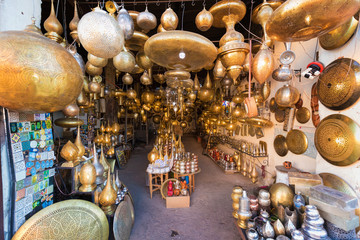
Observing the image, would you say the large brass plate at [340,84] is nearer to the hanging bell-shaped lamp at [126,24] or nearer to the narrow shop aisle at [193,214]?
the hanging bell-shaped lamp at [126,24]

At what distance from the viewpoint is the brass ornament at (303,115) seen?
2.46m

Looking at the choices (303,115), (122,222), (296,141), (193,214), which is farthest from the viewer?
(193,214)

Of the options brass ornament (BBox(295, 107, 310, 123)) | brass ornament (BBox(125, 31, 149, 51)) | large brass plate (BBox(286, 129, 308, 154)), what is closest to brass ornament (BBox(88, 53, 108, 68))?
brass ornament (BBox(125, 31, 149, 51))

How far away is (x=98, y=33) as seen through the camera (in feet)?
3.23

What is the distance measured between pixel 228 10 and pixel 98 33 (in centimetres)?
134

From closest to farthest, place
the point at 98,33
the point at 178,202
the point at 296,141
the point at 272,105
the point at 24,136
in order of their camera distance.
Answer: the point at 98,33 < the point at 24,136 < the point at 296,141 < the point at 178,202 < the point at 272,105

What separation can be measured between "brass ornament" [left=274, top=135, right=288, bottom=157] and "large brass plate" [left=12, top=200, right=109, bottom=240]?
3.18 meters

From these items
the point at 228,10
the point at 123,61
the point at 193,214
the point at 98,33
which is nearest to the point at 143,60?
the point at 123,61

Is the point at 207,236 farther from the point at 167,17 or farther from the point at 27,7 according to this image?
the point at 27,7

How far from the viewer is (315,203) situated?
136 centimetres

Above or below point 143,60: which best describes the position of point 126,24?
above

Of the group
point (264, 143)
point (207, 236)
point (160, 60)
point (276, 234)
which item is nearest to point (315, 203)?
point (276, 234)

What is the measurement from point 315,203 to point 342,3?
4.80ft

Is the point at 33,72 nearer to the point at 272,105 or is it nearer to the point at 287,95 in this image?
the point at 287,95
